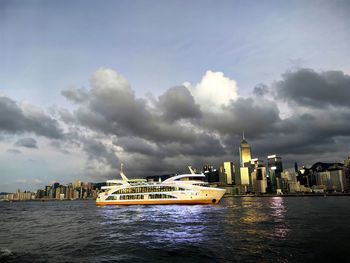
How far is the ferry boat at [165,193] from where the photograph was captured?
9938 centimetres

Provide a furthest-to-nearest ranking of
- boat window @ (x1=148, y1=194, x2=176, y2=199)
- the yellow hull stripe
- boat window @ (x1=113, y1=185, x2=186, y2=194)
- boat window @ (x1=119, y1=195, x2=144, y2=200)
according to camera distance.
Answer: boat window @ (x1=119, y1=195, x2=144, y2=200), boat window @ (x1=113, y1=185, x2=186, y2=194), boat window @ (x1=148, y1=194, x2=176, y2=199), the yellow hull stripe

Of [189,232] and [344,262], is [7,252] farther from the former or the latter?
[344,262]

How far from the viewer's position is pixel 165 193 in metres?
104

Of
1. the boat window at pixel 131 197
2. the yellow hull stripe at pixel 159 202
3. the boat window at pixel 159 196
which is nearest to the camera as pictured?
the yellow hull stripe at pixel 159 202

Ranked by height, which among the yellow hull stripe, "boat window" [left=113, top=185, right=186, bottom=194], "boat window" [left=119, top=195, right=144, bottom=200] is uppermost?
"boat window" [left=113, top=185, right=186, bottom=194]

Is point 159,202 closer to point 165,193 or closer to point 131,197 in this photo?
point 165,193

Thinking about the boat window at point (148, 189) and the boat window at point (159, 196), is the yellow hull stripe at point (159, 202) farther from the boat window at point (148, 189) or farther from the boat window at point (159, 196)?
the boat window at point (148, 189)

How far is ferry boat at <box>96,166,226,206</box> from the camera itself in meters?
99.4

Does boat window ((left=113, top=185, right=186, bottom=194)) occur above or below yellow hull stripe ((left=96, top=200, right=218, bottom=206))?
above

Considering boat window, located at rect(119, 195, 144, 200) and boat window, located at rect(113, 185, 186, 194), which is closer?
boat window, located at rect(113, 185, 186, 194)

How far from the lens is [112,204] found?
119m

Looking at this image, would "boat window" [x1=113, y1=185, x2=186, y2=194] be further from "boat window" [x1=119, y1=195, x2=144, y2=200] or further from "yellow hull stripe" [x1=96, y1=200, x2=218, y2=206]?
"yellow hull stripe" [x1=96, y1=200, x2=218, y2=206]

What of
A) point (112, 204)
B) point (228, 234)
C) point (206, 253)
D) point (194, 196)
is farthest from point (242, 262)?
point (112, 204)

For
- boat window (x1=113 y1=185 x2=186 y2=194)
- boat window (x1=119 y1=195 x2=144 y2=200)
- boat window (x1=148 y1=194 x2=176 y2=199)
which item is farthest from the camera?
boat window (x1=119 y1=195 x2=144 y2=200)
